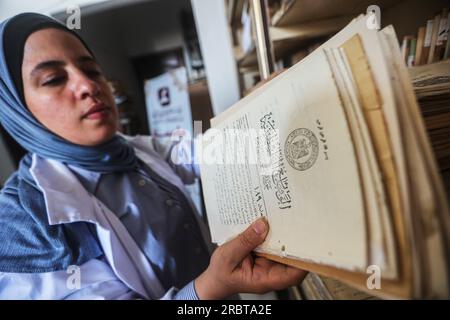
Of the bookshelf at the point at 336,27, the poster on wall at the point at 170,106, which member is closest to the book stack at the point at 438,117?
the bookshelf at the point at 336,27

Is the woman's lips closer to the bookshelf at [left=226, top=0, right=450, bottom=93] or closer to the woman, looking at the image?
the woman

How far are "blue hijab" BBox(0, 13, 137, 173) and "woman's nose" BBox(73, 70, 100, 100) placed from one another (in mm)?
94

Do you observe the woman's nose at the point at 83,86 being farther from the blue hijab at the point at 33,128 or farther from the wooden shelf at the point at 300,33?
the wooden shelf at the point at 300,33

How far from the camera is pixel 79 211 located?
52 centimetres

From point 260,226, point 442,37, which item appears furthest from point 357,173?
point 442,37

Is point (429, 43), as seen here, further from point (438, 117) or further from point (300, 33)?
→ point (300, 33)

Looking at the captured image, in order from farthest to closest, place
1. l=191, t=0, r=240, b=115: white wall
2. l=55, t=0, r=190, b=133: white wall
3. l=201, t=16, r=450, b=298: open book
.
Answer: l=191, t=0, r=240, b=115: white wall
l=55, t=0, r=190, b=133: white wall
l=201, t=16, r=450, b=298: open book

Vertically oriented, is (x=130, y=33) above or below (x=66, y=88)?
above

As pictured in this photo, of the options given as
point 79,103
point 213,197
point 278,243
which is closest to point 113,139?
point 79,103

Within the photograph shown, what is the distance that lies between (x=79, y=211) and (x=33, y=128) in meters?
0.24

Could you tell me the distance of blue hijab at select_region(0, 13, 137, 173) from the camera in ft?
1.53

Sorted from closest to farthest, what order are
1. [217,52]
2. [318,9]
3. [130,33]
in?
[318,9] < [130,33] < [217,52]

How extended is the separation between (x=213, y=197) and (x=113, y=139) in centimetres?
38

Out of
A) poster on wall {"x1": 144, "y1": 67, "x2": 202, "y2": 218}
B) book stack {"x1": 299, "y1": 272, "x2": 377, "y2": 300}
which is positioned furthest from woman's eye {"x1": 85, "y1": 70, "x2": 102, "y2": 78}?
book stack {"x1": 299, "y1": 272, "x2": 377, "y2": 300}
